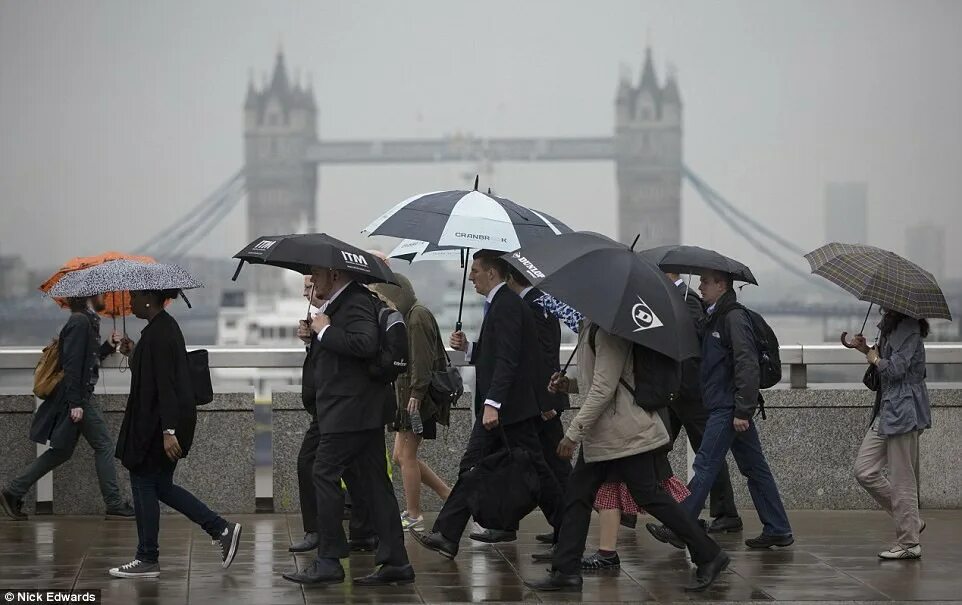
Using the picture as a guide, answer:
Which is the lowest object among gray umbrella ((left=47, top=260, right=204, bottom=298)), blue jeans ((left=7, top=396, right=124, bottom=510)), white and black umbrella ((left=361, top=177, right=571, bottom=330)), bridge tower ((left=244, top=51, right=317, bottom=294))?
blue jeans ((left=7, top=396, right=124, bottom=510))

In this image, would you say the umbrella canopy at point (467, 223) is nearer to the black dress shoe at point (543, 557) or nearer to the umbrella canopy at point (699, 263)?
the umbrella canopy at point (699, 263)

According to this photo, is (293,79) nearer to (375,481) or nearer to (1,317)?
(1,317)

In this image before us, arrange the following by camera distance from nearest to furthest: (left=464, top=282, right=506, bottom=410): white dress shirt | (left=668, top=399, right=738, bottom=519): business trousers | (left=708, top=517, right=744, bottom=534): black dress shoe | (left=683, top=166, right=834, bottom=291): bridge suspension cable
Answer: (left=464, top=282, right=506, bottom=410): white dress shirt < (left=668, top=399, right=738, bottom=519): business trousers < (left=708, top=517, right=744, bottom=534): black dress shoe < (left=683, top=166, right=834, bottom=291): bridge suspension cable

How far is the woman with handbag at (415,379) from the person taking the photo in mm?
5582

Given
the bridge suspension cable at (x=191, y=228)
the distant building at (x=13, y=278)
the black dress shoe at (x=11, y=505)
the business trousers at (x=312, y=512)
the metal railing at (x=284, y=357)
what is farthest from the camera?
the bridge suspension cable at (x=191, y=228)

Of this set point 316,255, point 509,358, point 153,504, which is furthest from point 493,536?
point 316,255

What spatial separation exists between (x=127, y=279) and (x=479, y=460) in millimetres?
1489

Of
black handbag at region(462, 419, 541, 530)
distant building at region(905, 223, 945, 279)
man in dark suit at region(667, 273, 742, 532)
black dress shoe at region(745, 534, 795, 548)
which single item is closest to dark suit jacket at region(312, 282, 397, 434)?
black handbag at region(462, 419, 541, 530)

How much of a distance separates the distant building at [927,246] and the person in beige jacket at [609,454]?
Result: 37.5 m

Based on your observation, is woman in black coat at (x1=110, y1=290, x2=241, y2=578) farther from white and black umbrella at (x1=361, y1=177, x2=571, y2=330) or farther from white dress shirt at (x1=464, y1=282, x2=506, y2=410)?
white dress shirt at (x1=464, y1=282, x2=506, y2=410)

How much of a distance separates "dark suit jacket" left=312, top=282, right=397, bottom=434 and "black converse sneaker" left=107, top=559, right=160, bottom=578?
2.88 ft

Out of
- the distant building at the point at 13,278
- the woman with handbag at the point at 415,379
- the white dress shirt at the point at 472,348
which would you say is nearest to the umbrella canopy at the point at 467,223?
the white dress shirt at the point at 472,348

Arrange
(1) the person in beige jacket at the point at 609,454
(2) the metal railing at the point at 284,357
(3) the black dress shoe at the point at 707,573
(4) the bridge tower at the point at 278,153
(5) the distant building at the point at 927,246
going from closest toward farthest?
(1) the person in beige jacket at the point at 609,454
(3) the black dress shoe at the point at 707,573
(2) the metal railing at the point at 284,357
(5) the distant building at the point at 927,246
(4) the bridge tower at the point at 278,153

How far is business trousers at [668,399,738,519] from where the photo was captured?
588cm
